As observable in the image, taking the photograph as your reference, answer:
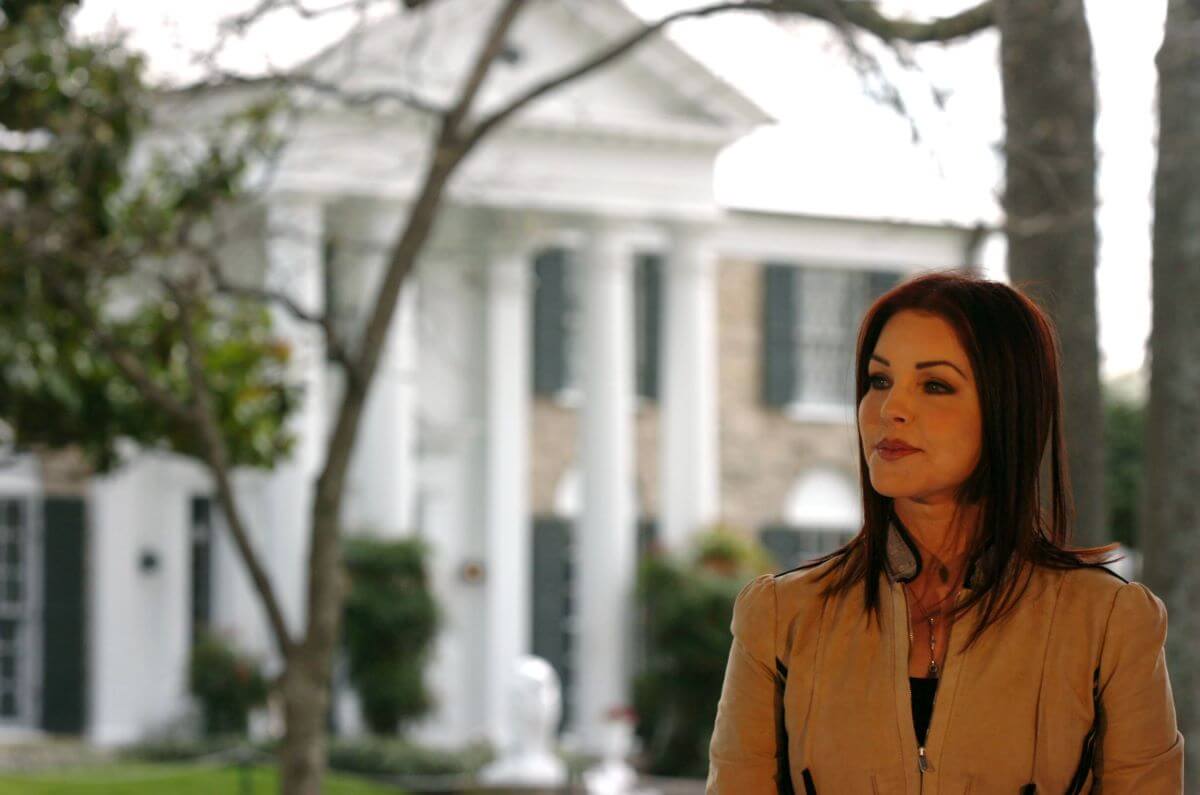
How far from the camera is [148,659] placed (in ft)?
61.4

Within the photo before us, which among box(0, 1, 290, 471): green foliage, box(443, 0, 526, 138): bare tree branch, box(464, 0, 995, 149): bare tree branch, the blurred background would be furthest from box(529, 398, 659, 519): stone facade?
box(464, 0, 995, 149): bare tree branch

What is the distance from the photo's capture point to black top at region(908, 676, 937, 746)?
2244mm

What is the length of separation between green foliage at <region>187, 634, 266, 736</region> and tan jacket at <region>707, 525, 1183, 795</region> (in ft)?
51.4

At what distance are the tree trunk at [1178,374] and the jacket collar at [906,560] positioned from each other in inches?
135

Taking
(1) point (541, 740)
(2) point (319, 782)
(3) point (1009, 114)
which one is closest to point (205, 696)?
(1) point (541, 740)

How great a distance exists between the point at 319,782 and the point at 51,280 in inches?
107

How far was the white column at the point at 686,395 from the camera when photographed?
19.8 meters

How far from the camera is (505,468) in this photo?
19609 millimetres

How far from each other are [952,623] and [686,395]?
1763cm

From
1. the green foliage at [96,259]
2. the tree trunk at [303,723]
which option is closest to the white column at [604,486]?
the green foliage at [96,259]

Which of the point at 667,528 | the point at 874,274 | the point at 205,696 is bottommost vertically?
the point at 205,696

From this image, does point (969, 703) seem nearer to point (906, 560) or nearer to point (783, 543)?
point (906, 560)

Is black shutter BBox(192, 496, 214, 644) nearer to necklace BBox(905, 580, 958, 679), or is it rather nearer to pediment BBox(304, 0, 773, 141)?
pediment BBox(304, 0, 773, 141)

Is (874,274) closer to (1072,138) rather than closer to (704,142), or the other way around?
(704,142)
